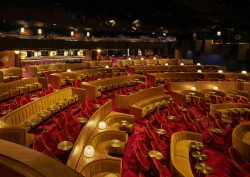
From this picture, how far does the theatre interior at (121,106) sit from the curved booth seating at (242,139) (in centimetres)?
5

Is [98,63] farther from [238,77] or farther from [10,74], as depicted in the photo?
[238,77]

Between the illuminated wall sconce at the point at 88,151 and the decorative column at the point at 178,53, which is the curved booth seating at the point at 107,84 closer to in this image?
the illuminated wall sconce at the point at 88,151

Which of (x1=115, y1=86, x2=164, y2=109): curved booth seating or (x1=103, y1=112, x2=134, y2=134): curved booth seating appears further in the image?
(x1=115, y1=86, x2=164, y2=109): curved booth seating

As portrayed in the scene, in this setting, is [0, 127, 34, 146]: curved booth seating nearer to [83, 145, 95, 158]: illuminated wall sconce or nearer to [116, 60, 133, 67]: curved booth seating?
[83, 145, 95, 158]: illuminated wall sconce

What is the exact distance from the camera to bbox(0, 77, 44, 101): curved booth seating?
15555 mm

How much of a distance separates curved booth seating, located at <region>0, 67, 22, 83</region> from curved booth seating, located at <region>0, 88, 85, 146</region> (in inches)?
255

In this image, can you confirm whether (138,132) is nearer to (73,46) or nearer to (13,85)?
(13,85)

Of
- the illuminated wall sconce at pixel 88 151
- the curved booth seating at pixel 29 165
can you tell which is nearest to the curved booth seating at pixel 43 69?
the illuminated wall sconce at pixel 88 151

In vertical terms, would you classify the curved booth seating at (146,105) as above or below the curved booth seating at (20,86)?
below


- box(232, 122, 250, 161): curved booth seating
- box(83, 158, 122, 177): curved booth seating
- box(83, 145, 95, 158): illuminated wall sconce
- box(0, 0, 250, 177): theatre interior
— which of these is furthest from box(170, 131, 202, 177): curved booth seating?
box(83, 145, 95, 158): illuminated wall sconce

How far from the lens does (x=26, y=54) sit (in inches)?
992

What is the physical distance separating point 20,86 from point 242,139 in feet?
44.9

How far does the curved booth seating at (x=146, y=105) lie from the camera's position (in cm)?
1352

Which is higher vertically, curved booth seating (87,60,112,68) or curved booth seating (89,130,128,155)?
curved booth seating (87,60,112,68)
